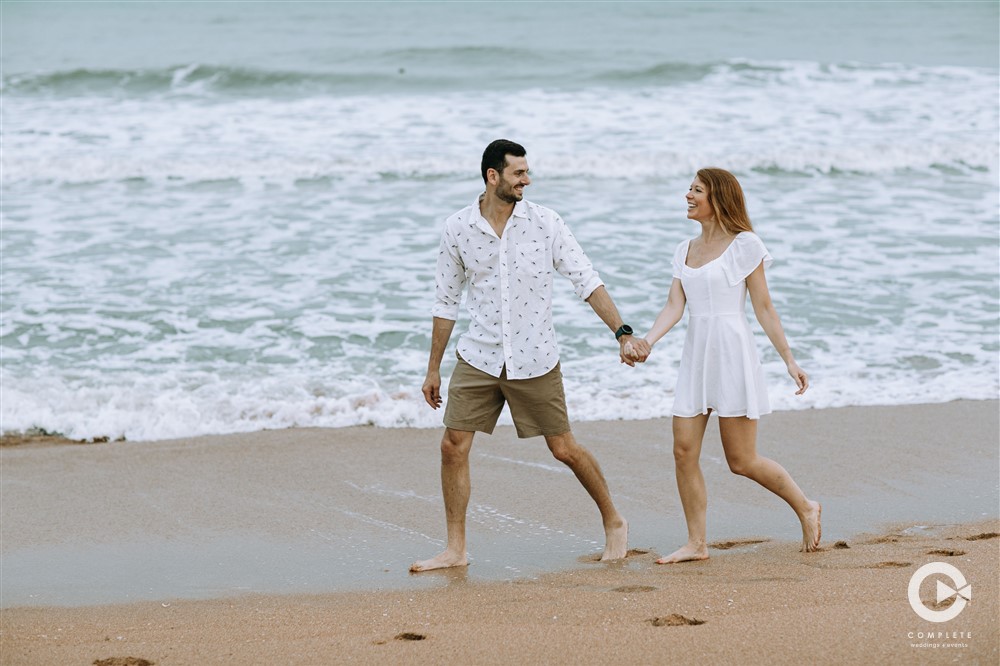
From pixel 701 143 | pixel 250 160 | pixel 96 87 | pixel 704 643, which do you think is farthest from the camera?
pixel 96 87

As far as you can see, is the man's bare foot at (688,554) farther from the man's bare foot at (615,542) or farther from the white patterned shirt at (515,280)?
the white patterned shirt at (515,280)

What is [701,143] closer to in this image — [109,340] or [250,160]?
[250,160]

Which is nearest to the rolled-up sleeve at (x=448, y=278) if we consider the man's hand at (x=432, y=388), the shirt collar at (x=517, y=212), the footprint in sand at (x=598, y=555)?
the shirt collar at (x=517, y=212)

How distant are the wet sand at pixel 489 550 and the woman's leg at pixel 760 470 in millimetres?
155

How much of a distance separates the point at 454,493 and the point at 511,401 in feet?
1.70

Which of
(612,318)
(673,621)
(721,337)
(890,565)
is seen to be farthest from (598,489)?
(890,565)

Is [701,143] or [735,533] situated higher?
[701,143]

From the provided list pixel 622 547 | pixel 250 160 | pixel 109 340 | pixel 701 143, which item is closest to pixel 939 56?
pixel 701 143

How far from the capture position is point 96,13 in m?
31.4

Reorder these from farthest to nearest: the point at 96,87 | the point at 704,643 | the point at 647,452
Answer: the point at 96,87, the point at 647,452, the point at 704,643

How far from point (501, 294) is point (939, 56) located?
74.8 feet

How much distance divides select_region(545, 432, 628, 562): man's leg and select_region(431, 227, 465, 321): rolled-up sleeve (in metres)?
0.77

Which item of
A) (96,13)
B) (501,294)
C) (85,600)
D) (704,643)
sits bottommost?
(85,600)

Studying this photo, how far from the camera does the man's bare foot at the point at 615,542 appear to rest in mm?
5367
